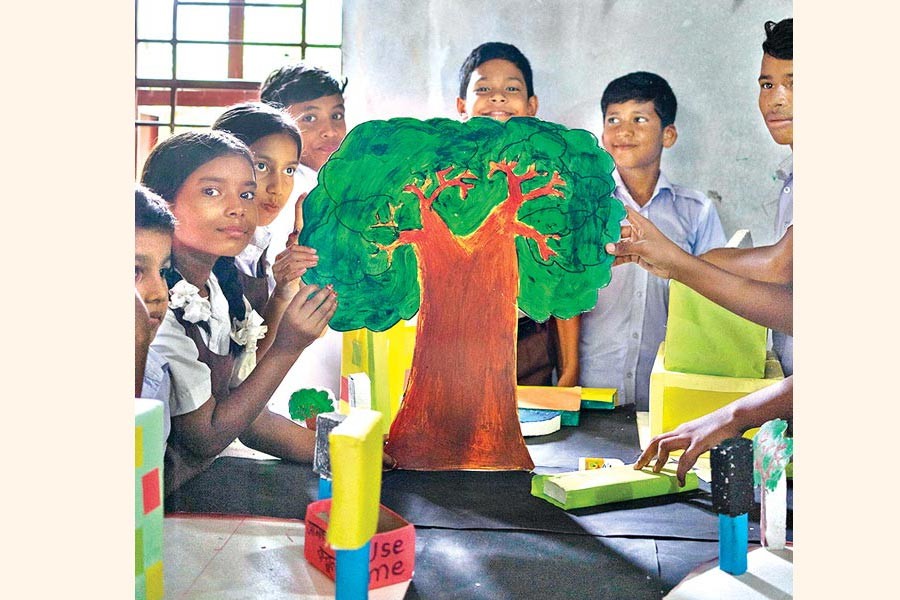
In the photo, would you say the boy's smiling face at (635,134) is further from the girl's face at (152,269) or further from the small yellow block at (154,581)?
the small yellow block at (154,581)

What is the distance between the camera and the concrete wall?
116 inches

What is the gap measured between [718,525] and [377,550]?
991 mm

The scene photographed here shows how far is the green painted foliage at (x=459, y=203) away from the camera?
300 centimetres

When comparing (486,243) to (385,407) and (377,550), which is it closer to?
(385,407)

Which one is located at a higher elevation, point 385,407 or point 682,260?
point 682,260

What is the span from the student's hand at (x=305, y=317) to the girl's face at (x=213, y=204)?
0.30m

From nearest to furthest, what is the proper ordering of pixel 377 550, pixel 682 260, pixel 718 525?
1. pixel 377 550
2. pixel 718 525
3. pixel 682 260

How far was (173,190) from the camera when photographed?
3096 mm

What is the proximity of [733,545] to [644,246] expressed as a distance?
0.93 m

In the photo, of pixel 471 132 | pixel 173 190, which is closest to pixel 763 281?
pixel 471 132

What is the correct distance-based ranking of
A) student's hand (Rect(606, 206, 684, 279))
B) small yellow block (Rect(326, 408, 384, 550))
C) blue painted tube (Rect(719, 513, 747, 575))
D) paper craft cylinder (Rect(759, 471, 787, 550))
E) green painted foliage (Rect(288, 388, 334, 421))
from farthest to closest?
green painted foliage (Rect(288, 388, 334, 421)) < student's hand (Rect(606, 206, 684, 279)) < paper craft cylinder (Rect(759, 471, 787, 550)) < blue painted tube (Rect(719, 513, 747, 575)) < small yellow block (Rect(326, 408, 384, 550))

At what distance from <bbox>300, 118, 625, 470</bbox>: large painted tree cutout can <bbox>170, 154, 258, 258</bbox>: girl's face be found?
226mm

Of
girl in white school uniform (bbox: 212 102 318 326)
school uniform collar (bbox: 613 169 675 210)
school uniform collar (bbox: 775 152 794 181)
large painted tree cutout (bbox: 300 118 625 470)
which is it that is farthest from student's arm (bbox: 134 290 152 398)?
school uniform collar (bbox: 775 152 794 181)

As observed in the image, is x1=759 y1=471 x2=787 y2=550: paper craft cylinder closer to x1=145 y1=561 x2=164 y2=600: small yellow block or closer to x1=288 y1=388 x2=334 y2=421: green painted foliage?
x1=288 y1=388 x2=334 y2=421: green painted foliage
